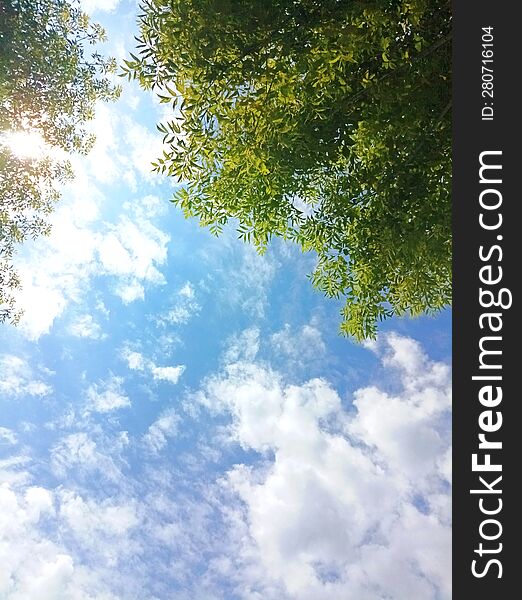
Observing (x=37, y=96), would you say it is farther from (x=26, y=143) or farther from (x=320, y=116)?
(x=320, y=116)

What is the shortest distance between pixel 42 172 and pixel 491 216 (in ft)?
27.1

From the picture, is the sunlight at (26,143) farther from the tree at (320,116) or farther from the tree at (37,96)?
the tree at (320,116)

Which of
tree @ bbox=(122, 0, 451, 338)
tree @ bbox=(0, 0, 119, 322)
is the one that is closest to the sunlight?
tree @ bbox=(0, 0, 119, 322)

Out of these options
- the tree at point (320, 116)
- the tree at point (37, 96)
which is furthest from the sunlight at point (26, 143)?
the tree at point (320, 116)

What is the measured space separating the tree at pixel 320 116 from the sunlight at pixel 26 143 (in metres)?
3.87

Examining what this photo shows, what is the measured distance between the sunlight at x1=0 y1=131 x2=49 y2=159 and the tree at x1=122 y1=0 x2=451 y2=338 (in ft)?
12.7

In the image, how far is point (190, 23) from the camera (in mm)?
4766

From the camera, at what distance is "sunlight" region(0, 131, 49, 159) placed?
8.28 m

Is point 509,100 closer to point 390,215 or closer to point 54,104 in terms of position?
point 390,215

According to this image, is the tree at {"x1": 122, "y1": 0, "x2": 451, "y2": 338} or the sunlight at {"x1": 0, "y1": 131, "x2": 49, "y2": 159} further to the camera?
the sunlight at {"x1": 0, "y1": 131, "x2": 49, "y2": 159}

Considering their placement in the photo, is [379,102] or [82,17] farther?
[82,17]

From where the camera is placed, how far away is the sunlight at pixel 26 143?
326 inches

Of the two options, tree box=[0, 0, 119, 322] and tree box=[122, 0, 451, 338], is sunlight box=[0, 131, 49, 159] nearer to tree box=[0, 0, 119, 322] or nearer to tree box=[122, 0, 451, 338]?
tree box=[0, 0, 119, 322]

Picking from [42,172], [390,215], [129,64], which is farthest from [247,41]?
[42,172]
